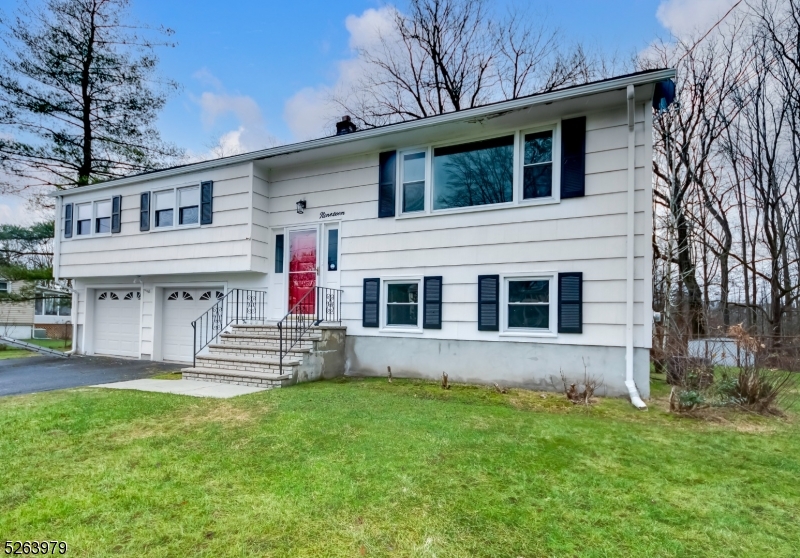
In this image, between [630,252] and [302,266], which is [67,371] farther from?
[630,252]

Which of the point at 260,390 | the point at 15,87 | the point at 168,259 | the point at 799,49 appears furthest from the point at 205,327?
the point at 799,49

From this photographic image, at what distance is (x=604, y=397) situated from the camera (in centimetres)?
639

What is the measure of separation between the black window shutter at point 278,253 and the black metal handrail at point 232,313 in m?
0.65

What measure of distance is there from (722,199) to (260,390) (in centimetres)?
1507

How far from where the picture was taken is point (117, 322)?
11.7m

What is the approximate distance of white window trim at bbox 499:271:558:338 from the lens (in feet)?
22.5

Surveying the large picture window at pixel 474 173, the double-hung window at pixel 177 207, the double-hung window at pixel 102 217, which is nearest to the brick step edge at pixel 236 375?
the double-hung window at pixel 177 207

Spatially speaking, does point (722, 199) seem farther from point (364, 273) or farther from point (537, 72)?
point (364, 273)

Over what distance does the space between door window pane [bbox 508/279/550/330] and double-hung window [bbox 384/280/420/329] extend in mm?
1761

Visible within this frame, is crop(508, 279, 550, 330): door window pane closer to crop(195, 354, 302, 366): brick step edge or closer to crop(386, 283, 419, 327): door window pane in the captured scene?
crop(386, 283, 419, 327): door window pane

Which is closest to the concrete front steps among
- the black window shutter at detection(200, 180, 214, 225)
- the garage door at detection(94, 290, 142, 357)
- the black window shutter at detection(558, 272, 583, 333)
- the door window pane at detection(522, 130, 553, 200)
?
the black window shutter at detection(200, 180, 214, 225)

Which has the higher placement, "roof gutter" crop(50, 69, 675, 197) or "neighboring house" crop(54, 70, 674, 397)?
"roof gutter" crop(50, 69, 675, 197)

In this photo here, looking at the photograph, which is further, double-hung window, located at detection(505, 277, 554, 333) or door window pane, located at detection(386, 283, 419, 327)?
door window pane, located at detection(386, 283, 419, 327)

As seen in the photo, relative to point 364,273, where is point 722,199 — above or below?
above
